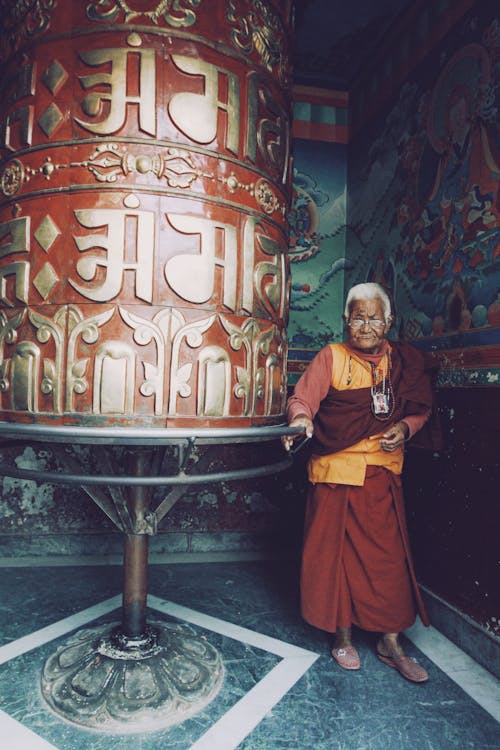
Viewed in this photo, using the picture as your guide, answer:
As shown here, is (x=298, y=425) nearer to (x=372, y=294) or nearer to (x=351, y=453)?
(x=351, y=453)

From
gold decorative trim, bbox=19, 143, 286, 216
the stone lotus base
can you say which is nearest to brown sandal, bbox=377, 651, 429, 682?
the stone lotus base

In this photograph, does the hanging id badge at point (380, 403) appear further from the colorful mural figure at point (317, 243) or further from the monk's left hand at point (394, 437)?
the colorful mural figure at point (317, 243)

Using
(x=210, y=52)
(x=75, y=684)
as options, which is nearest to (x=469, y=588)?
(x=75, y=684)

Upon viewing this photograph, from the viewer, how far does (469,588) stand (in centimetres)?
227

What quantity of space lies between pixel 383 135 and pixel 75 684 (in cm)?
328

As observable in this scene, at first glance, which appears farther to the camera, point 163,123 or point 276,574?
point 276,574

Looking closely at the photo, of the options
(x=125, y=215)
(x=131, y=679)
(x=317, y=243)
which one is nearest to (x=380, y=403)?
(x=125, y=215)

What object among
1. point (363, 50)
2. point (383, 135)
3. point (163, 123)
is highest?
point (363, 50)

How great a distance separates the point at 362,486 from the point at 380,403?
1.21 feet

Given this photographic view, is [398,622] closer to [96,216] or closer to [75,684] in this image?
[75,684]

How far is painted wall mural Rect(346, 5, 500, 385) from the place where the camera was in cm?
221

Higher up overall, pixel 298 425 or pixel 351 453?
pixel 298 425

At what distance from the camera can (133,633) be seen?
6.72 feet

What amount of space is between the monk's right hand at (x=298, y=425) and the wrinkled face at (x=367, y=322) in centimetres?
48
